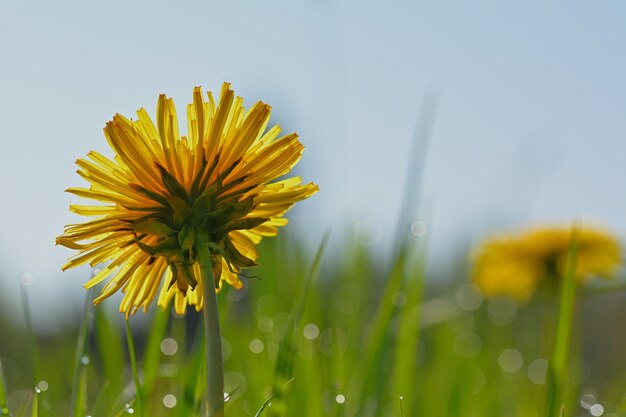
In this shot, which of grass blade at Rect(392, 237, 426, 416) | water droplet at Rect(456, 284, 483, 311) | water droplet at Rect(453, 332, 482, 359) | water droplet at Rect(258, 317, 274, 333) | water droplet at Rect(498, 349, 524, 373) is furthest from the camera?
water droplet at Rect(456, 284, 483, 311)

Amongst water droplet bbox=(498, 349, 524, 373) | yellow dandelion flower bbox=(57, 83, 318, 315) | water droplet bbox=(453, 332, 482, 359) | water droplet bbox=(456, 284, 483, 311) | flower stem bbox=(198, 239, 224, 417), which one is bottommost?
water droplet bbox=(498, 349, 524, 373)

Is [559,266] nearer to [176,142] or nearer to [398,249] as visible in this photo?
[398,249]

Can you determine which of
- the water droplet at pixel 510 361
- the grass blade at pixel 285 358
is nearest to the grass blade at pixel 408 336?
the grass blade at pixel 285 358

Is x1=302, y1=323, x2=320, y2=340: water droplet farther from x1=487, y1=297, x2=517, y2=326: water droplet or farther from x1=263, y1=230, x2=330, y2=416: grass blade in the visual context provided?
x1=487, y1=297, x2=517, y2=326: water droplet

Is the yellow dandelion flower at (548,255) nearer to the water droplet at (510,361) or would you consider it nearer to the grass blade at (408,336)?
the water droplet at (510,361)

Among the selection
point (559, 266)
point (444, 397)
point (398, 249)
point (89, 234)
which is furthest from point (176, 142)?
point (559, 266)

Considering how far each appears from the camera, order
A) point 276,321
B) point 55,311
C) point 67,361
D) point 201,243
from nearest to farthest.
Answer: point 201,243 < point 276,321 < point 67,361 < point 55,311

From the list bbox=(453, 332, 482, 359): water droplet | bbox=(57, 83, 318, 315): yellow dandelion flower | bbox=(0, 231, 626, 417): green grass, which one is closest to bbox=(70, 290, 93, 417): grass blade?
bbox=(0, 231, 626, 417): green grass
